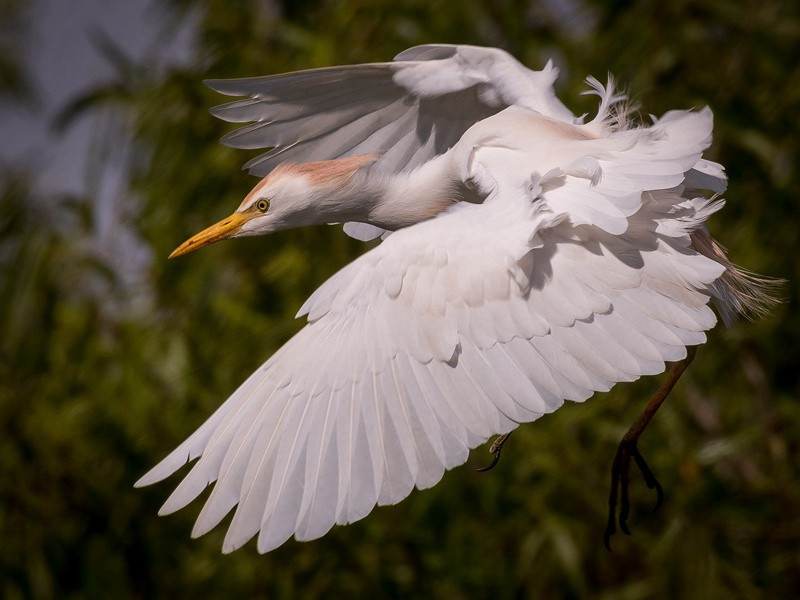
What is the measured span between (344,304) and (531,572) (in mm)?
1350

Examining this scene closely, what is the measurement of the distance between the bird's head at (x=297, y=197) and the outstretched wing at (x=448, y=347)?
0.27 metres

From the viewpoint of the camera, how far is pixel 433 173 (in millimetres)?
1559

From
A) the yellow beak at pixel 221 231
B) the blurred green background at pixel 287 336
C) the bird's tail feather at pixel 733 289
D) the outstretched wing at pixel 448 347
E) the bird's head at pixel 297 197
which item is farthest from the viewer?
the blurred green background at pixel 287 336

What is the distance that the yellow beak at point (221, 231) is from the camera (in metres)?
1.70

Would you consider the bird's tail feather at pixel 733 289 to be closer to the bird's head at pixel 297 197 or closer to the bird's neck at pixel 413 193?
the bird's neck at pixel 413 193

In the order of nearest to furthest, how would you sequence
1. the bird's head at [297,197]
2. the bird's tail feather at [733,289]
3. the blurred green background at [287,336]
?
1. the bird's tail feather at [733,289]
2. the bird's head at [297,197]
3. the blurred green background at [287,336]

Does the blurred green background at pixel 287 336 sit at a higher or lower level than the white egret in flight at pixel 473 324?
lower

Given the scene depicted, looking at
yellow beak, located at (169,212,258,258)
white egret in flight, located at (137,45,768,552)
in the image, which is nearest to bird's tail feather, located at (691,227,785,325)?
white egret in flight, located at (137,45,768,552)

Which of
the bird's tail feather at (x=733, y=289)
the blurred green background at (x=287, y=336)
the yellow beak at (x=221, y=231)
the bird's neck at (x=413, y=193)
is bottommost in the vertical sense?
the blurred green background at (x=287, y=336)

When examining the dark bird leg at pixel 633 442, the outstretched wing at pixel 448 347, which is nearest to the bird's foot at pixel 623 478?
the dark bird leg at pixel 633 442

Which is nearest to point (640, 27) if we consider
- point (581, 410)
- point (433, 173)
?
point (581, 410)

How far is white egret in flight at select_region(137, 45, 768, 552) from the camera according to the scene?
120 cm

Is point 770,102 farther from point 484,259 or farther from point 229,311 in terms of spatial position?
point 484,259

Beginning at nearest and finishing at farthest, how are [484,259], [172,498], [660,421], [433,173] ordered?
[172,498] < [484,259] < [433,173] < [660,421]
